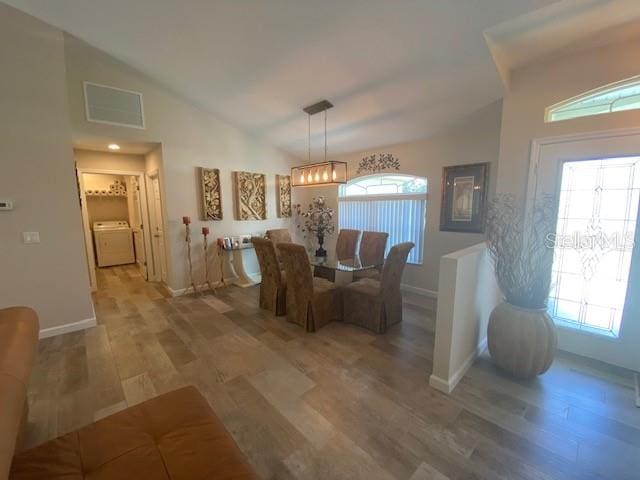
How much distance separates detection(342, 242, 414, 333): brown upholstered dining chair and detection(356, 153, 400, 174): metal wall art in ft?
6.60

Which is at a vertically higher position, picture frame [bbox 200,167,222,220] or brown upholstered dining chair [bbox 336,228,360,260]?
picture frame [bbox 200,167,222,220]

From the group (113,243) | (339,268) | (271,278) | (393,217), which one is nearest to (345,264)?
(339,268)

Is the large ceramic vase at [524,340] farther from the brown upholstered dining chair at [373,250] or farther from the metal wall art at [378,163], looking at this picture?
the metal wall art at [378,163]

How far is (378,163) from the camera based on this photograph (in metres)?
4.80

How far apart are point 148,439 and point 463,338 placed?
230 centimetres

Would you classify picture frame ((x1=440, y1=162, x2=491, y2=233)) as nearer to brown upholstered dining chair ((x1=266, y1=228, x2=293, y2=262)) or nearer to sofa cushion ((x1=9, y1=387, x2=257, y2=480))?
brown upholstered dining chair ((x1=266, y1=228, x2=293, y2=262))

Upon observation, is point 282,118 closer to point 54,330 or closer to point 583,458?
point 54,330

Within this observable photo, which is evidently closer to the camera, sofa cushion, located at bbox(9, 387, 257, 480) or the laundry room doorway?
sofa cushion, located at bbox(9, 387, 257, 480)

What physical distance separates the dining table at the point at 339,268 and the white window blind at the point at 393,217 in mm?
910

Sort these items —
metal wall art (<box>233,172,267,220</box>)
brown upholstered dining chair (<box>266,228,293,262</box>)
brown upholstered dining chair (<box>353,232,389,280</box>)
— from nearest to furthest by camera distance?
brown upholstered dining chair (<box>353,232,389,280</box>) < brown upholstered dining chair (<box>266,228,293,262</box>) < metal wall art (<box>233,172,267,220</box>)

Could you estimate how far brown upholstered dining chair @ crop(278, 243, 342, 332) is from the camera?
3.09 meters

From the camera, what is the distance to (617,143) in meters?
2.32

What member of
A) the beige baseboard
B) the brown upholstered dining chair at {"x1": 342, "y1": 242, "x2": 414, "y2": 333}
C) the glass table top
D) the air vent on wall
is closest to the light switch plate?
the beige baseboard

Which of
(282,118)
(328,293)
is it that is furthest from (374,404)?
(282,118)
